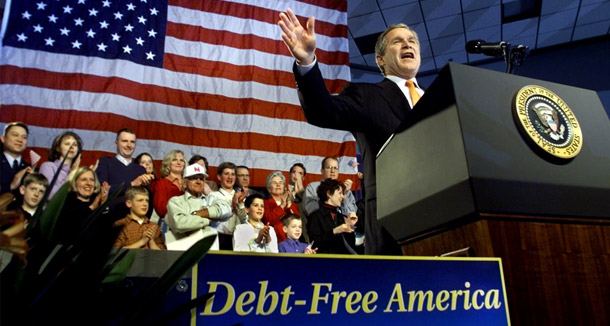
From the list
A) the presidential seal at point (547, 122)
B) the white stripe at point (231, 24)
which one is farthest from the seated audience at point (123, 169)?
the presidential seal at point (547, 122)

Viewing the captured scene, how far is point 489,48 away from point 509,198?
1221mm

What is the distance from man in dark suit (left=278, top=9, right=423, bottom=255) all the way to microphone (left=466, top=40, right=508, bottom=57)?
528 millimetres

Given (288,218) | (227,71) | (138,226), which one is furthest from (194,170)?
(227,71)

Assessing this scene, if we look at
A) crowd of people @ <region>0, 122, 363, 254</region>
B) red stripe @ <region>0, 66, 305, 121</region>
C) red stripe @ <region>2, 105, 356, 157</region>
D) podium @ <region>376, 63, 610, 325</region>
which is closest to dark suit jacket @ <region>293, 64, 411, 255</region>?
podium @ <region>376, 63, 610, 325</region>

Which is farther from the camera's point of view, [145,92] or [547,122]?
[145,92]

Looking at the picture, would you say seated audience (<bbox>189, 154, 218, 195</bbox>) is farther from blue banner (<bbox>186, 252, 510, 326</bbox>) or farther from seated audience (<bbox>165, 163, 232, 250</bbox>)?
blue banner (<bbox>186, 252, 510, 326</bbox>)

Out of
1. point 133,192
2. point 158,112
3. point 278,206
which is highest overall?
point 158,112

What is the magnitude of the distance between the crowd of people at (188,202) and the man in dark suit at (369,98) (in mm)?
1465

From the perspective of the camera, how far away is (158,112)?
456cm

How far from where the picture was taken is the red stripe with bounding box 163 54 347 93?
189 inches

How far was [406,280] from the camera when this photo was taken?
715 millimetres

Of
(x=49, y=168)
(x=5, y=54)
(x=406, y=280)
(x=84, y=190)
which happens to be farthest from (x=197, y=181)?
(x=406, y=280)

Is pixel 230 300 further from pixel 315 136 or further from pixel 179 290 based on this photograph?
pixel 315 136

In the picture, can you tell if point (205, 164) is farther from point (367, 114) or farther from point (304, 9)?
point (367, 114)
